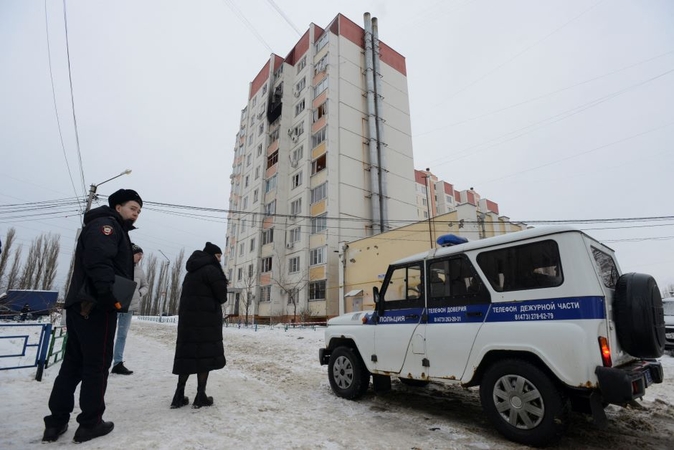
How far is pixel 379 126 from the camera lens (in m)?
34.6

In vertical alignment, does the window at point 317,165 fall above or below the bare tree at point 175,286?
above

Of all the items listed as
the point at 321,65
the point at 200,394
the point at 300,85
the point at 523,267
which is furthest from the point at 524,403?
the point at 300,85

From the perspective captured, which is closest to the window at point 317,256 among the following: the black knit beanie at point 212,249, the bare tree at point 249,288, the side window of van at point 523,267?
the bare tree at point 249,288

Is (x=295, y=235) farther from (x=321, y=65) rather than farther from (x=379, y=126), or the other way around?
(x=321, y=65)

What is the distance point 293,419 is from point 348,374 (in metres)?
1.34

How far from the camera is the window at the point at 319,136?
32.7 m

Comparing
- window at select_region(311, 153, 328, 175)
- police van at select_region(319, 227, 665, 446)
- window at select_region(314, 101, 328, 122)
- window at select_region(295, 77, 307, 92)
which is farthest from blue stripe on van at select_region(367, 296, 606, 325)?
window at select_region(295, 77, 307, 92)

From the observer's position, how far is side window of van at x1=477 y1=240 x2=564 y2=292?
357 cm

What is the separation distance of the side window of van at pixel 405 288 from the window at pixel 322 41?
118 ft

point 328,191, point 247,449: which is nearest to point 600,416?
point 247,449

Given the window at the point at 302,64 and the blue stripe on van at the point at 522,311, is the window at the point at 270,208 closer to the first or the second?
the window at the point at 302,64

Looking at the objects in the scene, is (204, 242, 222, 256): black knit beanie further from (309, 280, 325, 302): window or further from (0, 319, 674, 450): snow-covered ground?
(309, 280, 325, 302): window

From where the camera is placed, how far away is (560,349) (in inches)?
128

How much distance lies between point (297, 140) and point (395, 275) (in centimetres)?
3297
